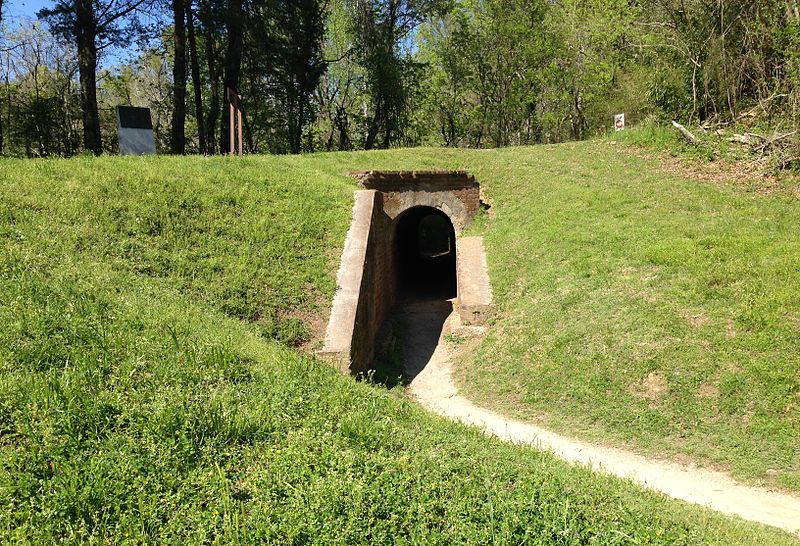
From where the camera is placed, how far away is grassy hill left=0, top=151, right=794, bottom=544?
307cm

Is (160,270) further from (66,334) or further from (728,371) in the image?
(728,371)

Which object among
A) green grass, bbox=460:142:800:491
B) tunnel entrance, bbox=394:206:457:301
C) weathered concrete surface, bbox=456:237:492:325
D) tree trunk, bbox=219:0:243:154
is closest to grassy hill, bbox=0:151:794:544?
green grass, bbox=460:142:800:491

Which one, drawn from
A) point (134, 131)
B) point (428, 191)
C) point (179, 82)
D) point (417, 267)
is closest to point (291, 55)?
point (179, 82)

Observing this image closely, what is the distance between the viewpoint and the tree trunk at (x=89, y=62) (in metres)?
16.5

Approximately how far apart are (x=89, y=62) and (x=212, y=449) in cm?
1810

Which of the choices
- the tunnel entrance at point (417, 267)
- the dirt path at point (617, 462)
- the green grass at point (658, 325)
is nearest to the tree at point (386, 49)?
the tunnel entrance at point (417, 267)

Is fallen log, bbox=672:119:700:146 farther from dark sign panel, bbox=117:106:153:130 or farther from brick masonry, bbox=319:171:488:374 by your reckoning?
dark sign panel, bbox=117:106:153:130

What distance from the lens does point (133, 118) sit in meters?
12.9

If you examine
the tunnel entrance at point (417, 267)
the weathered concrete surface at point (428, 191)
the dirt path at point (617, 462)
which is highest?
the weathered concrete surface at point (428, 191)

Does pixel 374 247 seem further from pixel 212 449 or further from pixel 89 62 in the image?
pixel 89 62

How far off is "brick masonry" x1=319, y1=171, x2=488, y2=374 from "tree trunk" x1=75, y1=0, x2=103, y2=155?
921 centimetres

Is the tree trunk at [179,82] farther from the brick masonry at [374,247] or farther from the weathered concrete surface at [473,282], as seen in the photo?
the weathered concrete surface at [473,282]

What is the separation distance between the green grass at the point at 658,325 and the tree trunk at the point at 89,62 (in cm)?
1288

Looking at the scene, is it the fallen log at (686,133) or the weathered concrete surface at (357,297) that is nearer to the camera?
the weathered concrete surface at (357,297)
